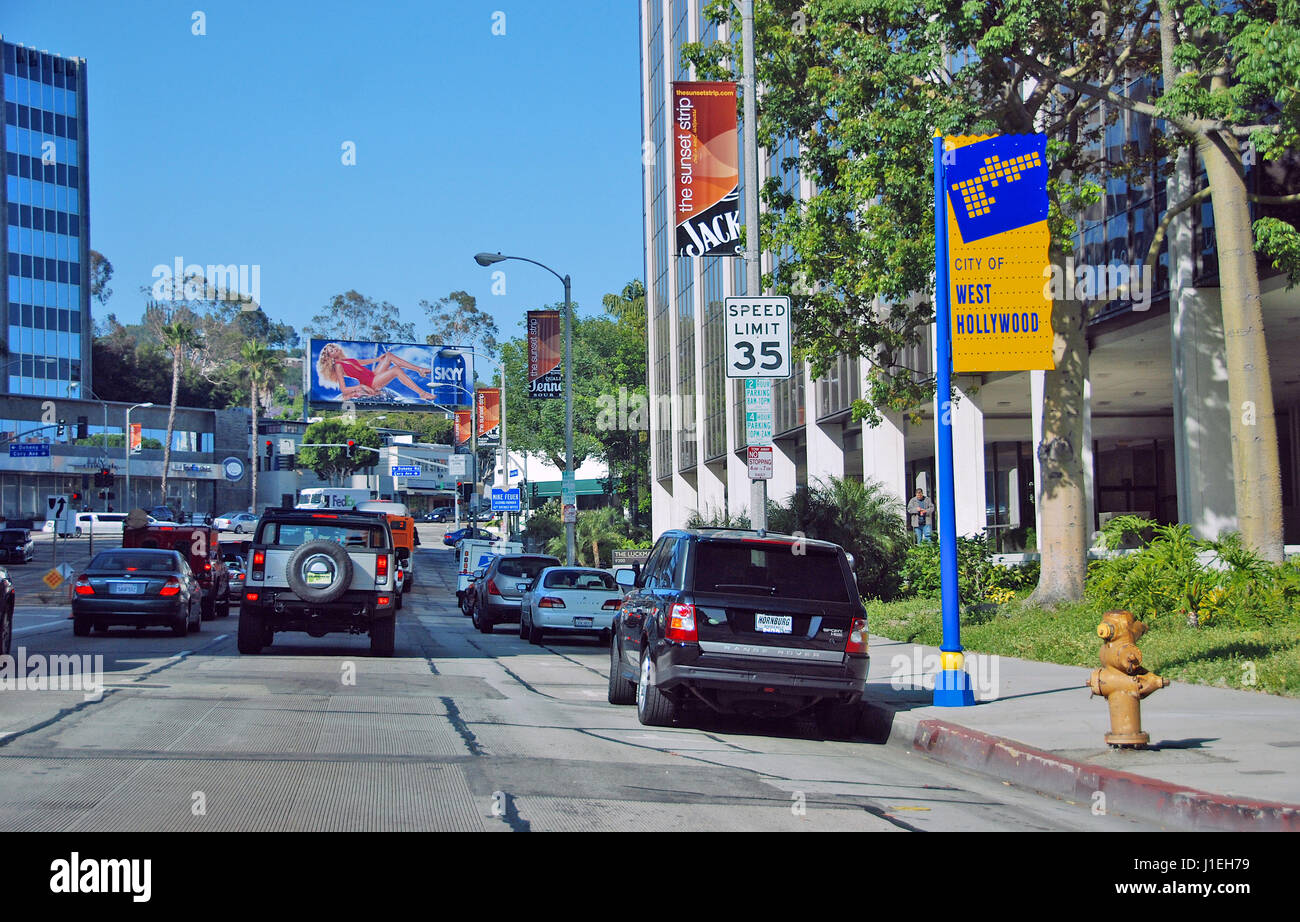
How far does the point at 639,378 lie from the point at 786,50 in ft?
173

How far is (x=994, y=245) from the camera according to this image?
1303cm

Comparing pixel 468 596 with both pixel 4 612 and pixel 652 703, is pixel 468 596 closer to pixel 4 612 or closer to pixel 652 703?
pixel 4 612

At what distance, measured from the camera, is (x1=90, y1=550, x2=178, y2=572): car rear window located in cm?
2170

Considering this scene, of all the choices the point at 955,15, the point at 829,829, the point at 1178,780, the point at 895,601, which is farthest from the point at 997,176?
the point at 895,601

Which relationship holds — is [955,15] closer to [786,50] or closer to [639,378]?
[786,50]

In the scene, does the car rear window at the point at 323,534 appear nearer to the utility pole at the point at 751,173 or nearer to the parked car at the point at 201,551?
the utility pole at the point at 751,173

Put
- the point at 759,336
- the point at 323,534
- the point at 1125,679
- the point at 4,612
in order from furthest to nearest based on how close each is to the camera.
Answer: the point at 323,534
the point at 4,612
the point at 759,336
the point at 1125,679

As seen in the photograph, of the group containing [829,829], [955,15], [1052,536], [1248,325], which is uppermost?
[955,15]

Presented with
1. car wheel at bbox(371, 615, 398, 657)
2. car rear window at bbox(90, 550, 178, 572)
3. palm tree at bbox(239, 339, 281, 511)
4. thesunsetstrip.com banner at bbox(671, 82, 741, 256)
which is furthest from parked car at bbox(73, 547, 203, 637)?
palm tree at bbox(239, 339, 281, 511)

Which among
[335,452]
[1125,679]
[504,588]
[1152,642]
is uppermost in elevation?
[335,452]

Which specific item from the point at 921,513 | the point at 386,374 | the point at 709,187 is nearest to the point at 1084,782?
the point at 709,187

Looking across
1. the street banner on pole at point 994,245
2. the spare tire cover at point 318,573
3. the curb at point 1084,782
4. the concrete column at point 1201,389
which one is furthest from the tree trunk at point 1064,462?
the spare tire cover at point 318,573

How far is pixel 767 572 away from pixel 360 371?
82.4 metres
